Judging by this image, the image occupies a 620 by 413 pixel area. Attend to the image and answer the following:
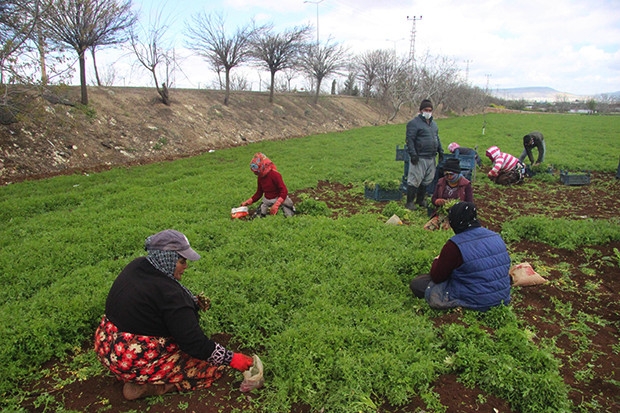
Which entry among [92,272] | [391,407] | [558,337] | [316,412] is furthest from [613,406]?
[92,272]

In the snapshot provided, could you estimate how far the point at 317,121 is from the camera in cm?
3120

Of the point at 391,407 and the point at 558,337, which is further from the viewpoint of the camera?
the point at 558,337

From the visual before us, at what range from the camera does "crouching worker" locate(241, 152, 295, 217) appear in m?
6.93

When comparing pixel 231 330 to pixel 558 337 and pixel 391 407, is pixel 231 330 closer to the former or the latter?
pixel 391 407

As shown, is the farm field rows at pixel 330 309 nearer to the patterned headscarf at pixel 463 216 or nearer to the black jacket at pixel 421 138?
the patterned headscarf at pixel 463 216

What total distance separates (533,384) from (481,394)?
1.30 feet

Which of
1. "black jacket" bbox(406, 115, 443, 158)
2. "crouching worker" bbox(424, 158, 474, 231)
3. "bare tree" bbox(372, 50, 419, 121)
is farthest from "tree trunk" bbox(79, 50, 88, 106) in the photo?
"bare tree" bbox(372, 50, 419, 121)

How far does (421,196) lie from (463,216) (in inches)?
176

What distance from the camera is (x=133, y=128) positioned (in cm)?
1695

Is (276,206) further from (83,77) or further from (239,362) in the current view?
(83,77)

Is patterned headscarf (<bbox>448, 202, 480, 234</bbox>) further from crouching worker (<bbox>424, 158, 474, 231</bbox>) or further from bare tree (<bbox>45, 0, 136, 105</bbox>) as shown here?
bare tree (<bbox>45, 0, 136, 105</bbox>)

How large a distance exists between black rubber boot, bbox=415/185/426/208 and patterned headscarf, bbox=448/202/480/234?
170 inches

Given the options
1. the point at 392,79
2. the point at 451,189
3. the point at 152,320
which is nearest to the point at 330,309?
the point at 152,320

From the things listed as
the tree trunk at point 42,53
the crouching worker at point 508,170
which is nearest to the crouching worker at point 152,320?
the tree trunk at point 42,53
